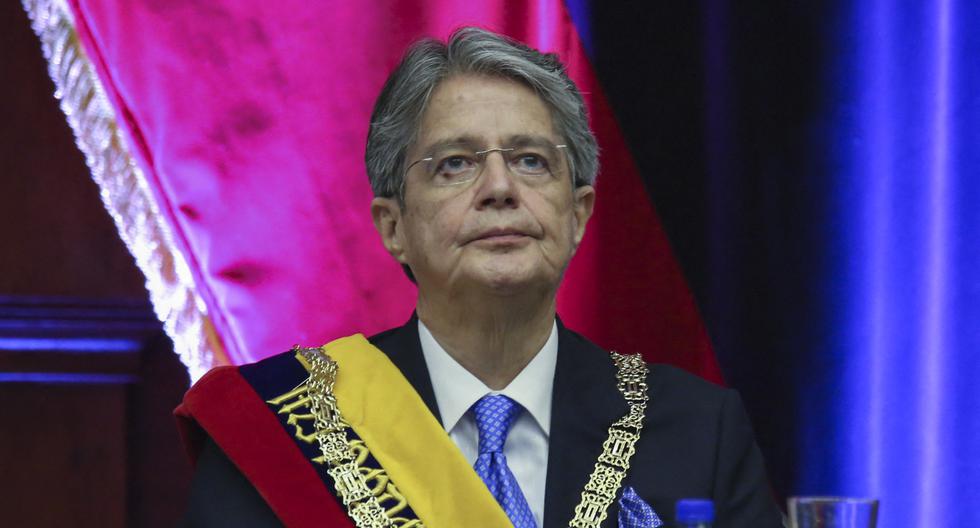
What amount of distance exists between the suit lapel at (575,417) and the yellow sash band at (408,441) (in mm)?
137

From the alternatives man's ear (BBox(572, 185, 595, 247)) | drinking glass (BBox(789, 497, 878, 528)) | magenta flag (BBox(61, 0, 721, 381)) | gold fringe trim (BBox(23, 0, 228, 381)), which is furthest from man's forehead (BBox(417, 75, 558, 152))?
drinking glass (BBox(789, 497, 878, 528))

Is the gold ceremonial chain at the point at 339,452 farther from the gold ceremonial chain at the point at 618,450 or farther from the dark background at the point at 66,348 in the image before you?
the dark background at the point at 66,348

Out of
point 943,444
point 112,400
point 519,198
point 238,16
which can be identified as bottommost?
point 943,444

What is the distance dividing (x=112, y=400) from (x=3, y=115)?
22.7 inches

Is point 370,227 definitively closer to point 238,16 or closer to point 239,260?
point 239,260

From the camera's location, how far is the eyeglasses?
209 centimetres

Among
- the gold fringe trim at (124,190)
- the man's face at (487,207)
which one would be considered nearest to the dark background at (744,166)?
the man's face at (487,207)

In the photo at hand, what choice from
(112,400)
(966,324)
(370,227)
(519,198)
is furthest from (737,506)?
(112,400)

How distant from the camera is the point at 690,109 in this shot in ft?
8.73

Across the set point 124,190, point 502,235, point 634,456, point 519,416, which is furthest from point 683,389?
point 124,190

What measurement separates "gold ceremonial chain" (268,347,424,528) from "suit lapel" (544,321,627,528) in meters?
0.23

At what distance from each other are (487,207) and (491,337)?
0.74 ft

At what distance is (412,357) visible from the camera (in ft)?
7.18

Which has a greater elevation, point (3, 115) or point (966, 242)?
point (3, 115)
